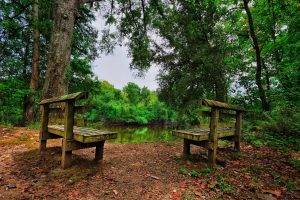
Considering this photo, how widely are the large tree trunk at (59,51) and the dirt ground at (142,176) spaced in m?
2.31

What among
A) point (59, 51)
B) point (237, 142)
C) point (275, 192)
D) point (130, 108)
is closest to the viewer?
point (275, 192)

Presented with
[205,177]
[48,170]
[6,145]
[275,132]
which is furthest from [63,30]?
[275,132]

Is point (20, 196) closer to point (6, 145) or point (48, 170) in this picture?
point (48, 170)

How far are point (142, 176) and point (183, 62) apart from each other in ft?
44.6

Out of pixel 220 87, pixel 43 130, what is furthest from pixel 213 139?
pixel 220 87

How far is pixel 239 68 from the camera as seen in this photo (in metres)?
12.7

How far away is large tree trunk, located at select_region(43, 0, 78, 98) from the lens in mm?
8180

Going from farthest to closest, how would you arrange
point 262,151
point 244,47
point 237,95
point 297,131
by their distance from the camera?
point 244,47
point 237,95
point 297,131
point 262,151

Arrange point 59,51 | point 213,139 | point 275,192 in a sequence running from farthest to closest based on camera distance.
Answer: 1. point 59,51
2. point 213,139
3. point 275,192

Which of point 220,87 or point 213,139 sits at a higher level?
point 220,87

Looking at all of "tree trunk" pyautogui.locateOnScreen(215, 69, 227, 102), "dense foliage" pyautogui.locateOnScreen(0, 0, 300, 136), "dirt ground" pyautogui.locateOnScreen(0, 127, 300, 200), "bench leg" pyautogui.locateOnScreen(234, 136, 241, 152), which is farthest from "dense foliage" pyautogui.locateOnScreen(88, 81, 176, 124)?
"dirt ground" pyautogui.locateOnScreen(0, 127, 300, 200)

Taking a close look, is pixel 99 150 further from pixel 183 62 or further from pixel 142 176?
pixel 183 62

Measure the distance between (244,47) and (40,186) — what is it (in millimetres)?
13544

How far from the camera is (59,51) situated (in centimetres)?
818
